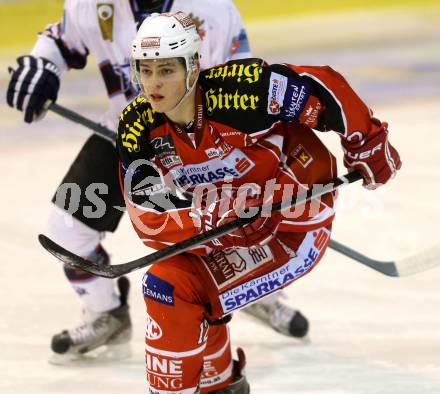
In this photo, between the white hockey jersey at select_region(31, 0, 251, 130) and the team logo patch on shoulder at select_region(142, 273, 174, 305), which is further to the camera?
the white hockey jersey at select_region(31, 0, 251, 130)

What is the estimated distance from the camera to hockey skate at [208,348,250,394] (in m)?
2.88

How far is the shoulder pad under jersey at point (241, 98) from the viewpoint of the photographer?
250 centimetres

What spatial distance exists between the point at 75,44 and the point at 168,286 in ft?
3.72

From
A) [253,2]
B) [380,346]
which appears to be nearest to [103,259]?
[380,346]

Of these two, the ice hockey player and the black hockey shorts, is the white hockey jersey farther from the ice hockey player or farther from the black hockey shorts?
the ice hockey player

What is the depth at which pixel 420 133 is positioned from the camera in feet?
17.6

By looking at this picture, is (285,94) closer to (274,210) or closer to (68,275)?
(274,210)

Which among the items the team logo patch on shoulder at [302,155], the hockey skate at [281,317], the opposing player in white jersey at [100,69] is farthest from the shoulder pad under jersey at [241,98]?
the hockey skate at [281,317]

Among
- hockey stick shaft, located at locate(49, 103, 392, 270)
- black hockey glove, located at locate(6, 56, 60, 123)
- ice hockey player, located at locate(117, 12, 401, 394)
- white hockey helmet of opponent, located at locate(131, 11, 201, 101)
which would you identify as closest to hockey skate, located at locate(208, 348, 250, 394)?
→ ice hockey player, located at locate(117, 12, 401, 394)

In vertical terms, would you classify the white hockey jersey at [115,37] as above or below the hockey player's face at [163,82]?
below

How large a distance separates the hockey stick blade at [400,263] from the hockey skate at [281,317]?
1.32ft

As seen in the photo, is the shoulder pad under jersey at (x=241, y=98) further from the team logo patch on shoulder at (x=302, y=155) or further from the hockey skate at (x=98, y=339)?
the hockey skate at (x=98, y=339)

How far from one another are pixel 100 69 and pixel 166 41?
2.99 feet

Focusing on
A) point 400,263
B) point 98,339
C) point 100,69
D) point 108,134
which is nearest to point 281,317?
point 400,263
